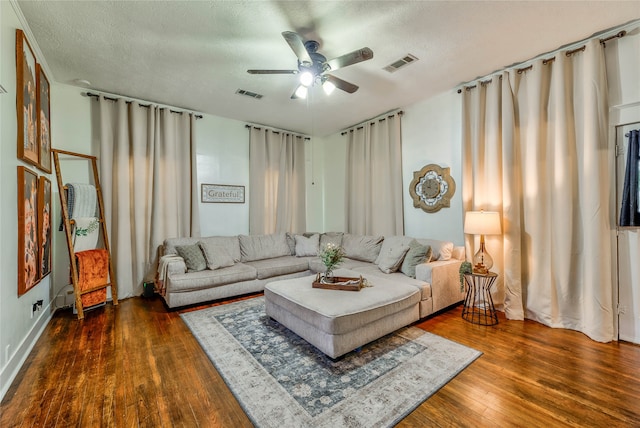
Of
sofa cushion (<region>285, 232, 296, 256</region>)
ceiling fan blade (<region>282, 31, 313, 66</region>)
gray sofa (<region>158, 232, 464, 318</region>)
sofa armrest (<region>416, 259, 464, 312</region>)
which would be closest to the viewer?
ceiling fan blade (<region>282, 31, 313, 66</region>)

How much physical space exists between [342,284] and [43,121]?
3709mm

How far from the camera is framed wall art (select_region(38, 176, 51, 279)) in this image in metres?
2.73

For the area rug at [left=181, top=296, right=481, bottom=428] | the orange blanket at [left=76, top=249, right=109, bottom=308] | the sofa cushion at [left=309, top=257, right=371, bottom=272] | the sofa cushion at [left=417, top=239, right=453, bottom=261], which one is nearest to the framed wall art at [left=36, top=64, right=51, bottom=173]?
the orange blanket at [left=76, top=249, right=109, bottom=308]

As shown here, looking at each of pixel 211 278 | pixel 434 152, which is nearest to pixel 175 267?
pixel 211 278

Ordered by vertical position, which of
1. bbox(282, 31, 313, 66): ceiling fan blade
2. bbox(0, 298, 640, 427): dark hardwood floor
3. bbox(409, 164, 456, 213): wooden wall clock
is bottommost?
bbox(0, 298, 640, 427): dark hardwood floor

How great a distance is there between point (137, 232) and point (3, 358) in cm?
224

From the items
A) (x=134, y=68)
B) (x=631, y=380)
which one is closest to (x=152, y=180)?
(x=134, y=68)

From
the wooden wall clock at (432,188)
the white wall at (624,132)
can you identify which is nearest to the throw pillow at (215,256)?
the wooden wall clock at (432,188)

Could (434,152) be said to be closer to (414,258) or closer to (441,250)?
(441,250)

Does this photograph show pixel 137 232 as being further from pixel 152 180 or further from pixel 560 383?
pixel 560 383

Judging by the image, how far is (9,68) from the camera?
7.01ft

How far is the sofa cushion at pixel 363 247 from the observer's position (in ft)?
14.0

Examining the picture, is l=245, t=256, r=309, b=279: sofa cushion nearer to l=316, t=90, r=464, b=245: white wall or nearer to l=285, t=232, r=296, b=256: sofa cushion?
l=285, t=232, r=296, b=256: sofa cushion

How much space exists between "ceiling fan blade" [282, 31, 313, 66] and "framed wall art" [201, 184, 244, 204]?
9.37 feet
